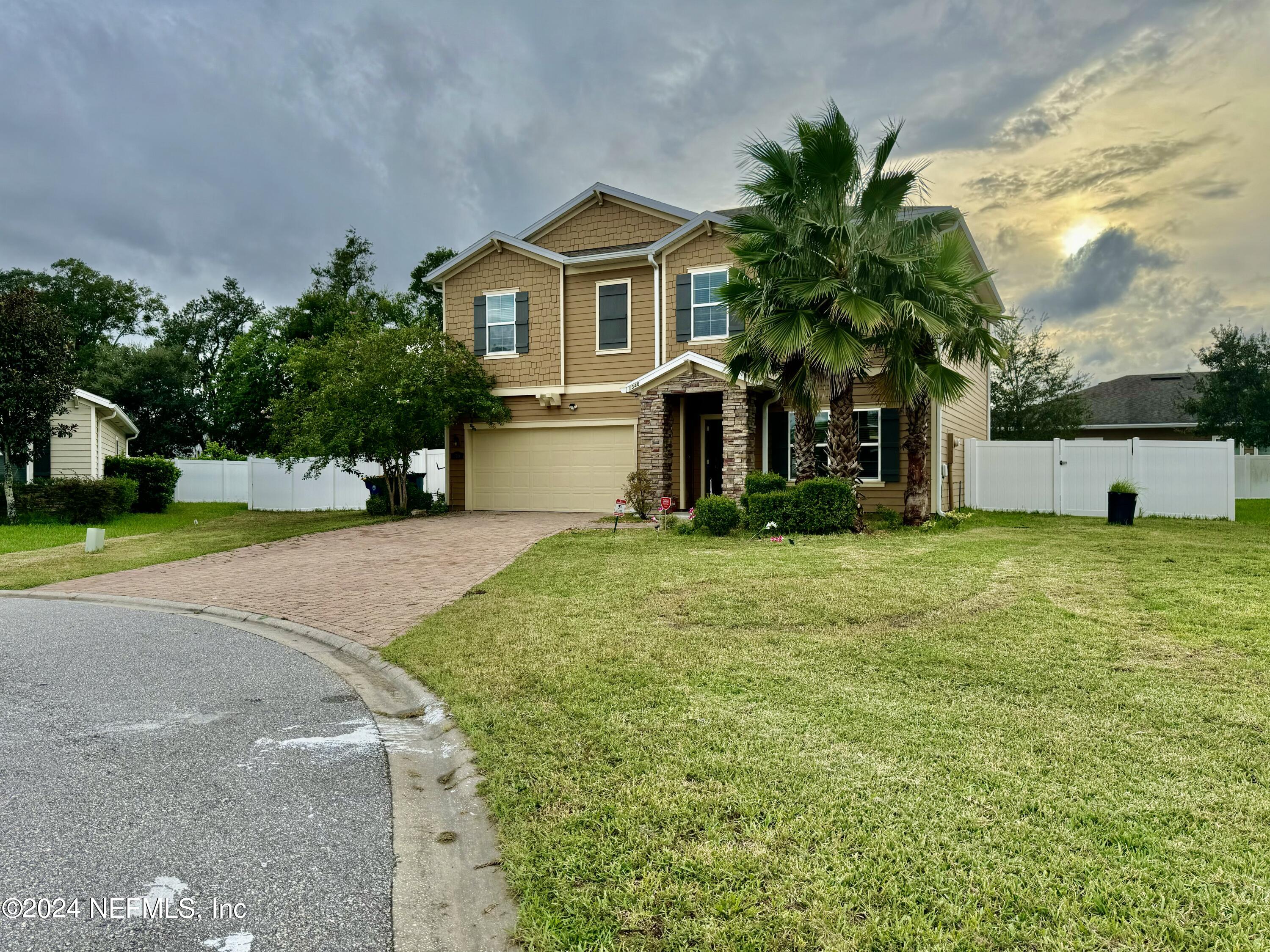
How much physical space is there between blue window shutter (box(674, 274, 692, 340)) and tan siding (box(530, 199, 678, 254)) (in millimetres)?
Answer: 1741

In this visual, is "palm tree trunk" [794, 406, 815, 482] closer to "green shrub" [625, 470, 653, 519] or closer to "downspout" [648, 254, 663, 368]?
"green shrub" [625, 470, 653, 519]

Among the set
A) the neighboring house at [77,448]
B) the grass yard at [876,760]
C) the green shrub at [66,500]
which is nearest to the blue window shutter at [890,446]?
the grass yard at [876,760]

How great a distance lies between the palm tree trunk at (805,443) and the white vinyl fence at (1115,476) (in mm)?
6806

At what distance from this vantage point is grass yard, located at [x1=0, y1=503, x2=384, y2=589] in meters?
10.9

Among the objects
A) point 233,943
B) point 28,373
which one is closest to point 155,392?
point 28,373

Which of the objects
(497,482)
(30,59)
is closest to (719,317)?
(497,482)

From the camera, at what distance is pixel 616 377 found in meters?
17.2

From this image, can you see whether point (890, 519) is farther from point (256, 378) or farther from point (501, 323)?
point (256, 378)

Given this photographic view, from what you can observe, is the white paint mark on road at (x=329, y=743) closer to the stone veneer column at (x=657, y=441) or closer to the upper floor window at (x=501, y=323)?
the stone veneer column at (x=657, y=441)

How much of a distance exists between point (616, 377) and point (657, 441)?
255cm

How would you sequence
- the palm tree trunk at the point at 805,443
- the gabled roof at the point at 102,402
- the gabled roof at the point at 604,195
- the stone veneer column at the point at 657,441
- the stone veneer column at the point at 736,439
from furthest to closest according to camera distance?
the gabled roof at the point at 102,402
the gabled roof at the point at 604,195
the stone veneer column at the point at 657,441
the stone veneer column at the point at 736,439
the palm tree trunk at the point at 805,443

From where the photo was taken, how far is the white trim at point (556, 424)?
56.3 feet

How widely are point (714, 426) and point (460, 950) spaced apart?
15.3m

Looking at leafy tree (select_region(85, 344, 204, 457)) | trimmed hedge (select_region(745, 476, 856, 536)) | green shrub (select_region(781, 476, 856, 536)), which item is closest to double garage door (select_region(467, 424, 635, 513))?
trimmed hedge (select_region(745, 476, 856, 536))
